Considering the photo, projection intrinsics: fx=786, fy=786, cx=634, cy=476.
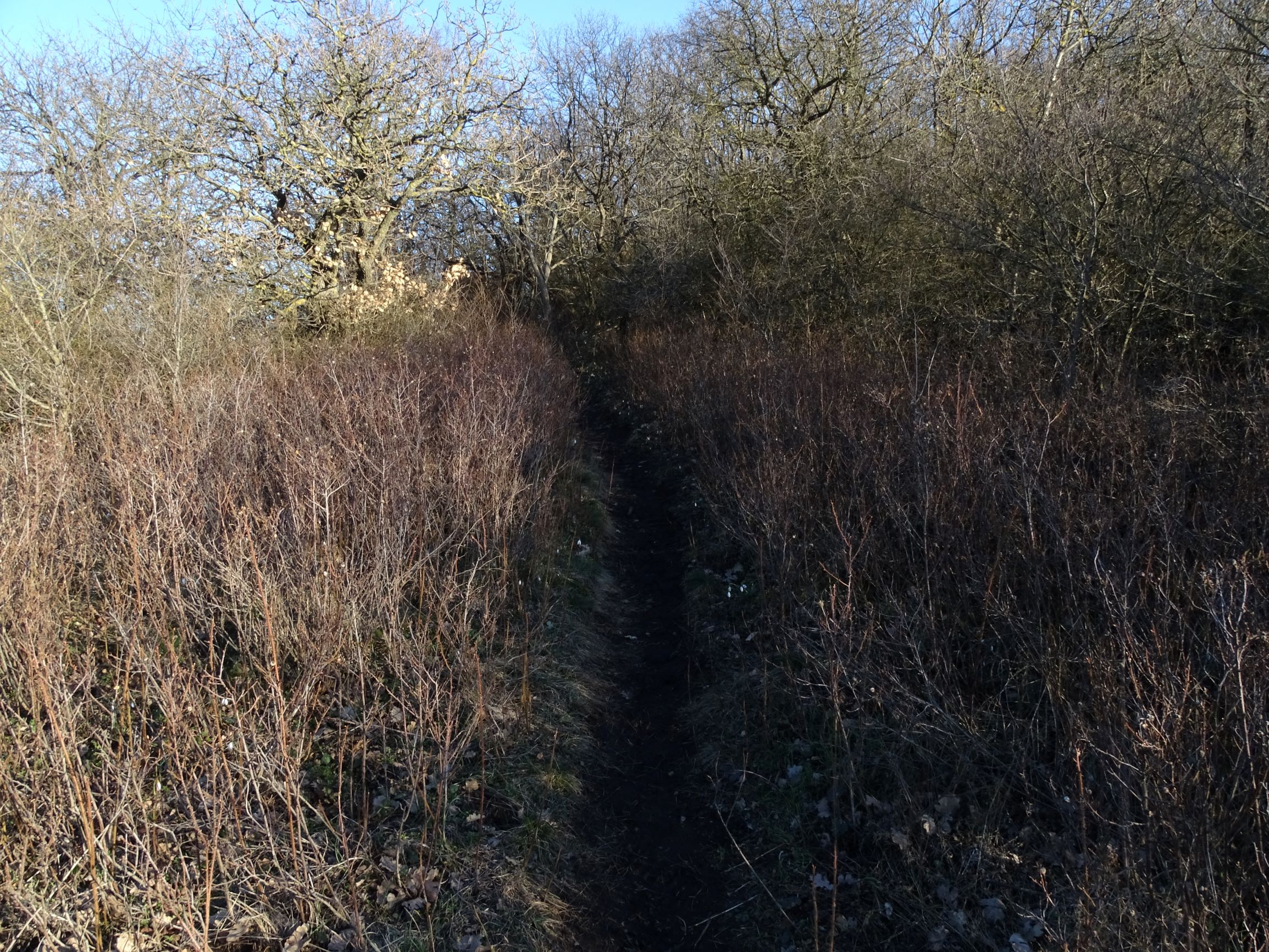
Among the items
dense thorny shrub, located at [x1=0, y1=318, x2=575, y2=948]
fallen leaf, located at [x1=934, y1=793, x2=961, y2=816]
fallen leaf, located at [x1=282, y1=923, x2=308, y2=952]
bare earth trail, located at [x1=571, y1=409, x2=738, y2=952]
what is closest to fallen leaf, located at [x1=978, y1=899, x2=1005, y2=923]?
fallen leaf, located at [x1=934, y1=793, x2=961, y2=816]

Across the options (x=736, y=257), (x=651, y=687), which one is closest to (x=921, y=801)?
(x=651, y=687)

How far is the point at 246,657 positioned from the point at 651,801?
2317mm

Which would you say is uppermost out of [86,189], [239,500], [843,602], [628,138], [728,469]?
[628,138]

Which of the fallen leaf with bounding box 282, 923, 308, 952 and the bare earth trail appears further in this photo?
the bare earth trail

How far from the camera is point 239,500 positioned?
516 cm

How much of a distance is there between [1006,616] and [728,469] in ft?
10.4

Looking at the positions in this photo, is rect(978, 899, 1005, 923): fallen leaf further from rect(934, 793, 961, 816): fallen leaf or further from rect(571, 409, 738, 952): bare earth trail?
rect(571, 409, 738, 952): bare earth trail

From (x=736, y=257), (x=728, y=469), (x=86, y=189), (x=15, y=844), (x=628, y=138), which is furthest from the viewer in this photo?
(x=628, y=138)

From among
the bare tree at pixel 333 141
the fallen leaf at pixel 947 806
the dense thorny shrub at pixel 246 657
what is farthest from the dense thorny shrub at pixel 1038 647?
the bare tree at pixel 333 141

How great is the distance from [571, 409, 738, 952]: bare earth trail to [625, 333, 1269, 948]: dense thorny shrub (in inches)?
22.5

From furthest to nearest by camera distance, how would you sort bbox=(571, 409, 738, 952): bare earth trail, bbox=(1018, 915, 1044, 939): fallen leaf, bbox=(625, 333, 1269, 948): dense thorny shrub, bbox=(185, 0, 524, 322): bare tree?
bbox=(185, 0, 524, 322): bare tree < bbox=(571, 409, 738, 952): bare earth trail < bbox=(1018, 915, 1044, 939): fallen leaf < bbox=(625, 333, 1269, 948): dense thorny shrub

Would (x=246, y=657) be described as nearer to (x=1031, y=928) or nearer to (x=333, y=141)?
(x=1031, y=928)

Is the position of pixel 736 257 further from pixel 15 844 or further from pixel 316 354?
pixel 15 844

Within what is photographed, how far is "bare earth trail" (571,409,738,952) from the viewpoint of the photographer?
10.8 feet
